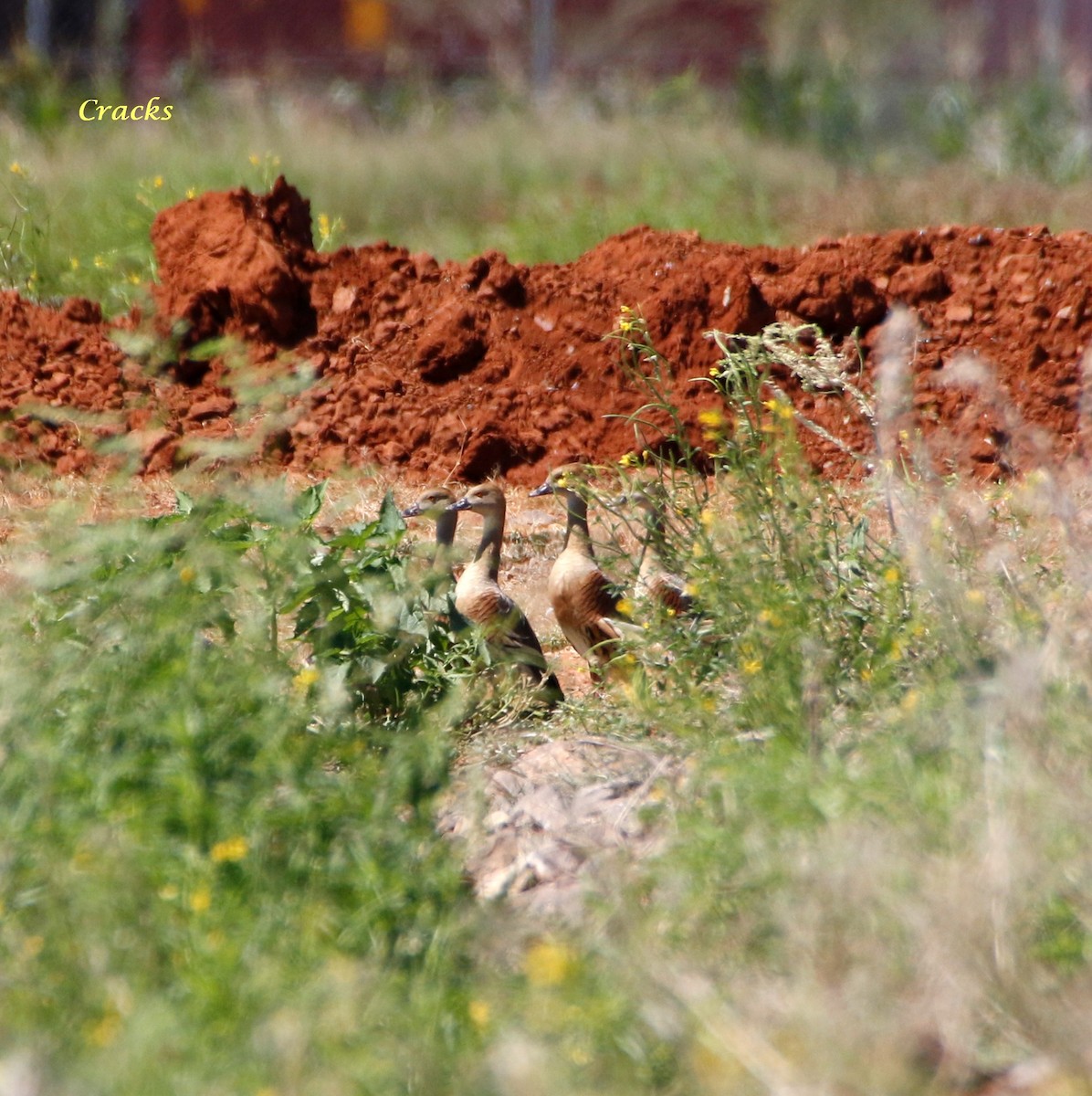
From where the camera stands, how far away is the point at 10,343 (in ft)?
28.3

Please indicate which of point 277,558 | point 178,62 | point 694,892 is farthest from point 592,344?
point 178,62

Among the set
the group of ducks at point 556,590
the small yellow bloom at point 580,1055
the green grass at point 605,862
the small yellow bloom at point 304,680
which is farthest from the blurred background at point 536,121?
the small yellow bloom at point 580,1055

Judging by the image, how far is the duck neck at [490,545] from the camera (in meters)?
6.29

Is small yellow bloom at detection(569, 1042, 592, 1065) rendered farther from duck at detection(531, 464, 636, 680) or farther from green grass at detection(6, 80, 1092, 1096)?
duck at detection(531, 464, 636, 680)

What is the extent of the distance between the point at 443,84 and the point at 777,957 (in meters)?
17.1

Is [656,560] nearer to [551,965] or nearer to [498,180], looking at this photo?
[551,965]

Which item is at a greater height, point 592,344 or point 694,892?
point 694,892

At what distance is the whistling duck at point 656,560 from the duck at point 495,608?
0.46 m

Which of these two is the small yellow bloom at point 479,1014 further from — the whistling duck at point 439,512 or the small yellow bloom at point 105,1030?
the whistling duck at point 439,512

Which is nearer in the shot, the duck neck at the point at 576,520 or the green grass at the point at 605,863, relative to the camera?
the green grass at the point at 605,863

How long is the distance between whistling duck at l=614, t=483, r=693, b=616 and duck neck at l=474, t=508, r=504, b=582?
60cm

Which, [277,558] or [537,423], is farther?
[537,423]

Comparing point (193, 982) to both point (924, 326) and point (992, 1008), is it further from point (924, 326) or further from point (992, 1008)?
point (924, 326)

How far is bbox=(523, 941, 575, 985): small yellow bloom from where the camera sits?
2918 mm
